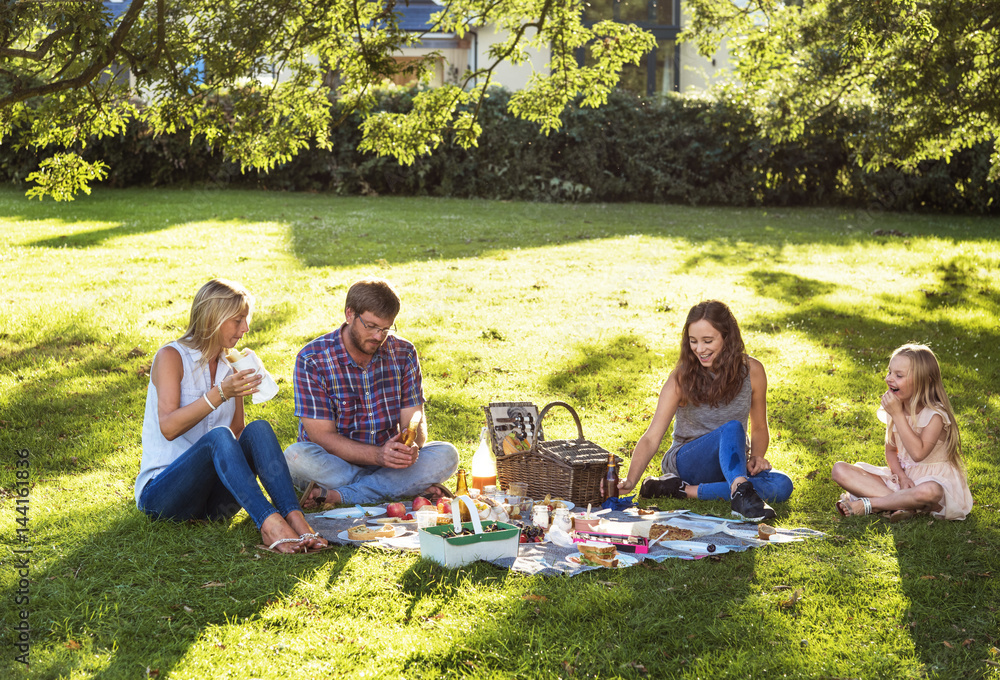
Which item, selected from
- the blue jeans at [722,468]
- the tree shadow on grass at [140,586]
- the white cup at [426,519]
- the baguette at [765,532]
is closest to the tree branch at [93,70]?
the tree shadow on grass at [140,586]

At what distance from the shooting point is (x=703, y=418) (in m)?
6.29

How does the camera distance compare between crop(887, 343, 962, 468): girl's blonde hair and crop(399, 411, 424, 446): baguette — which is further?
crop(399, 411, 424, 446): baguette

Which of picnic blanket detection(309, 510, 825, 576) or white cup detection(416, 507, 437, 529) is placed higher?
white cup detection(416, 507, 437, 529)

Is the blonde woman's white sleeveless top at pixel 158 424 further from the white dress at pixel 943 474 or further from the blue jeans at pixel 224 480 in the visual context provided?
the white dress at pixel 943 474

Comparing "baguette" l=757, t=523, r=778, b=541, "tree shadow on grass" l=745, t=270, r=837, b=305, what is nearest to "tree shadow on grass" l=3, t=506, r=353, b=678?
"baguette" l=757, t=523, r=778, b=541

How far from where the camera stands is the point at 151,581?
4.51 meters

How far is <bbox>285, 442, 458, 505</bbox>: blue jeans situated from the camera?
5.94 m

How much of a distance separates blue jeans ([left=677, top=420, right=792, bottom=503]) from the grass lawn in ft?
0.54

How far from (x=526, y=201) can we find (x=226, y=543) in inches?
698

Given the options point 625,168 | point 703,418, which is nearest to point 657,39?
point 625,168

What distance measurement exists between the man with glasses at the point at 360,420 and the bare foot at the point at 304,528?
2.09ft

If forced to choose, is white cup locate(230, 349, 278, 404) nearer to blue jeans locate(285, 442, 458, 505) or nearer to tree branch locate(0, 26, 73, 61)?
blue jeans locate(285, 442, 458, 505)

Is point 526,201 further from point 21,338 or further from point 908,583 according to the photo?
point 908,583

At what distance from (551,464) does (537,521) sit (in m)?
0.58
